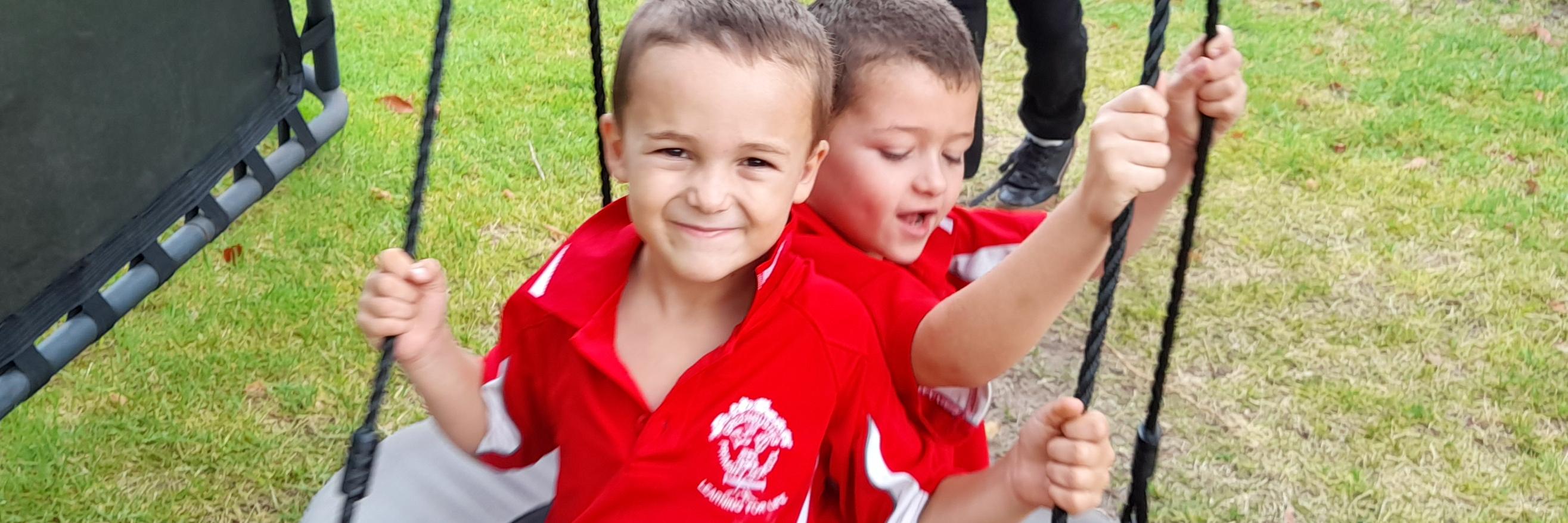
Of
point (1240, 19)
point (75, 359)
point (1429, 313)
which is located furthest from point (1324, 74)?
point (75, 359)

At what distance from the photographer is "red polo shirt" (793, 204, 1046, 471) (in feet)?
4.98

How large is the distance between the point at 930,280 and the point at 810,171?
16.0 inches

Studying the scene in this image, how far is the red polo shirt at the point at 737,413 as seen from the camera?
1428 mm

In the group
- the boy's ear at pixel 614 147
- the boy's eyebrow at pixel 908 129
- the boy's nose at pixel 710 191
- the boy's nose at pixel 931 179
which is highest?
the boy's nose at pixel 710 191

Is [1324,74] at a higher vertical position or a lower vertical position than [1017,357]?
lower

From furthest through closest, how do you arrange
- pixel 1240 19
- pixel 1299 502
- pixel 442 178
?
pixel 1240 19
pixel 442 178
pixel 1299 502

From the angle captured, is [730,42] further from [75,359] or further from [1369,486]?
[75,359]

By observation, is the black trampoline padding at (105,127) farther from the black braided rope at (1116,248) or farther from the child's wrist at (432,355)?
the black braided rope at (1116,248)

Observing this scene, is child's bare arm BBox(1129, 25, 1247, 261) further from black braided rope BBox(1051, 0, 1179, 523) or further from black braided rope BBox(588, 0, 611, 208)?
black braided rope BBox(588, 0, 611, 208)

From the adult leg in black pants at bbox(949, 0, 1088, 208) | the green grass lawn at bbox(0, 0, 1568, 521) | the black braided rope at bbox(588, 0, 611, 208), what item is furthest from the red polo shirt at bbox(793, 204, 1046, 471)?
the green grass lawn at bbox(0, 0, 1568, 521)

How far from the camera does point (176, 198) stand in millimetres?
2789

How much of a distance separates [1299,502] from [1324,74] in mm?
2738

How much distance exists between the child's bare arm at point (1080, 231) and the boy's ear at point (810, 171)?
8.1 inches

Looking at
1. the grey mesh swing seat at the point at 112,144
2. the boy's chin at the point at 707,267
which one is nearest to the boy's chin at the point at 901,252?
the boy's chin at the point at 707,267
